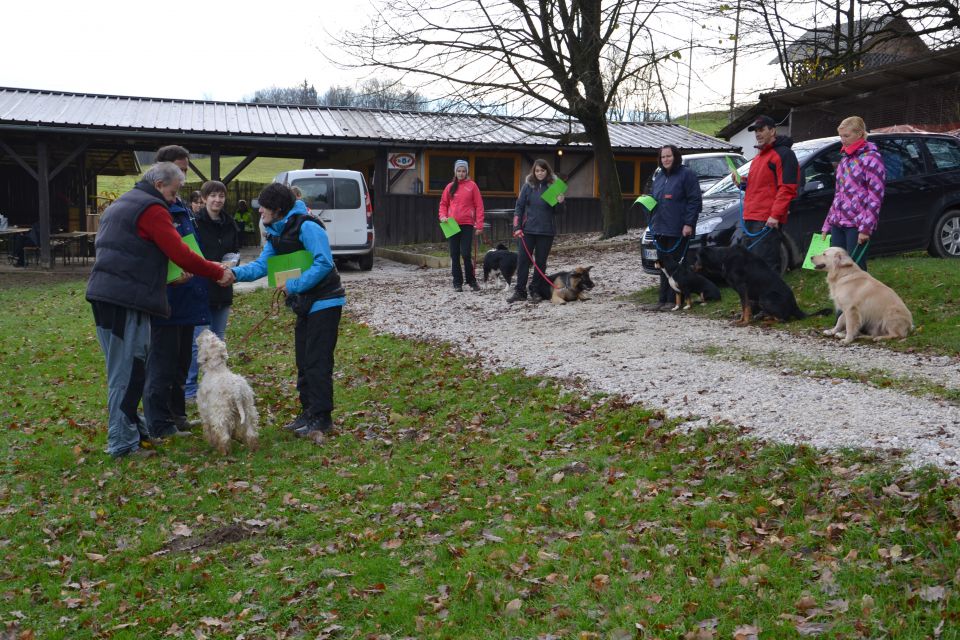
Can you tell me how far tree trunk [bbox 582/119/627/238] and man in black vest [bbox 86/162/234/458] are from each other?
1486cm

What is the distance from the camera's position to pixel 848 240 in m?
8.17

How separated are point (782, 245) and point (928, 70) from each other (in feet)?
28.0

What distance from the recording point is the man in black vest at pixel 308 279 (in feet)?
19.9

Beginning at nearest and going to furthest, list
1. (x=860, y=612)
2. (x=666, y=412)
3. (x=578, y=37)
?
(x=860, y=612), (x=666, y=412), (x=578, y=37)

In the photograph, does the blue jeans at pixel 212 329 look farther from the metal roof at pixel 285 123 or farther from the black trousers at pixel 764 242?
the metal roof at pixel 285 123

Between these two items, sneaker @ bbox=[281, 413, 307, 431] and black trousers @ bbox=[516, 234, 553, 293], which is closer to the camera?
sneaker @ bbox=[281, 413, 307, 431]

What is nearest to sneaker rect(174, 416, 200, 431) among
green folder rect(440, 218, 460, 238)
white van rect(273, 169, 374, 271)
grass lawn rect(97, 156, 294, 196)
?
green folder rect(440, 218, 460, 238)

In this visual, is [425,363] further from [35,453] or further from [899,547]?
[899,547]

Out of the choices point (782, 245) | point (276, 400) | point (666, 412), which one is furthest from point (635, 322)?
point (276, 400)

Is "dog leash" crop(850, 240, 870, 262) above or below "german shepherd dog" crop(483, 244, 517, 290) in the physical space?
above

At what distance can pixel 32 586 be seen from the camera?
446cm

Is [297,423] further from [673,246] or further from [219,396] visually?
[673,246]

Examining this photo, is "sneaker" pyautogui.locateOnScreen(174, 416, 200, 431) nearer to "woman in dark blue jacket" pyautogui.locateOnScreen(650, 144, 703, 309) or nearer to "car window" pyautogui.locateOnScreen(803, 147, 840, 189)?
"woman in dark blue jacket" pyautogui.locateOnScreen(650, 144, 703, 309)

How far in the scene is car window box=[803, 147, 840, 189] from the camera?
10547 millimetres
